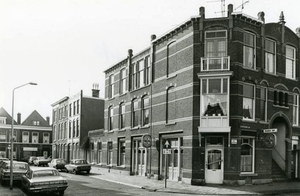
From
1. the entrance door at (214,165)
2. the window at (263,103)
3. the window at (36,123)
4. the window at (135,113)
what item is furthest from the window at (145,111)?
the window at (36,123)

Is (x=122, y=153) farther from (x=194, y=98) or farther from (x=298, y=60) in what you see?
(x=298, y=60)

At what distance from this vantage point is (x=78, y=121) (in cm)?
4838

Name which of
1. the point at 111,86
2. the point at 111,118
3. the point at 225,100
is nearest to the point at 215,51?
the point at 225,100

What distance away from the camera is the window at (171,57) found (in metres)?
27.8

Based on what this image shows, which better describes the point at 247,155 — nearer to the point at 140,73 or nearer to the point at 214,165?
the point at 214,165

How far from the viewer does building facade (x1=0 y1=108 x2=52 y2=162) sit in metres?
73.0

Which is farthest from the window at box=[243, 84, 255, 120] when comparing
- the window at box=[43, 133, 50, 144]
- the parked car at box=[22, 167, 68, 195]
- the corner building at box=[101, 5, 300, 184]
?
the window at box=[43, 133, 50, 144]

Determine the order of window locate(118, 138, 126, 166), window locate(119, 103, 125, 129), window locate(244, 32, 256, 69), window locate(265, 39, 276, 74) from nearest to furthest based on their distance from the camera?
1. window locate(244, 32, 256, 69)
2. window locate(265, 39, 276, 74)
3. window locate(118, 138, 126, 166)
4. window locate(119, 103, 125, 129)

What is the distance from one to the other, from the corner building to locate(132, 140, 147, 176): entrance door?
1.17 m

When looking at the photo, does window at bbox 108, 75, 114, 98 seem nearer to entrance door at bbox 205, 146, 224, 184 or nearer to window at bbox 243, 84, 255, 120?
entrance door at bbox 205, 146, 224, 184

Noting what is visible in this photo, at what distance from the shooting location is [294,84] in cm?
2838

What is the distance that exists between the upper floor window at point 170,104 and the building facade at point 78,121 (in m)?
19.6

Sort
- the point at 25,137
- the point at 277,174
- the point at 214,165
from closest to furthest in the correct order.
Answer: the point at 214,165 → the point at 277,174 → the point at 25,137

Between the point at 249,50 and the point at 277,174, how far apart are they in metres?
9.30
